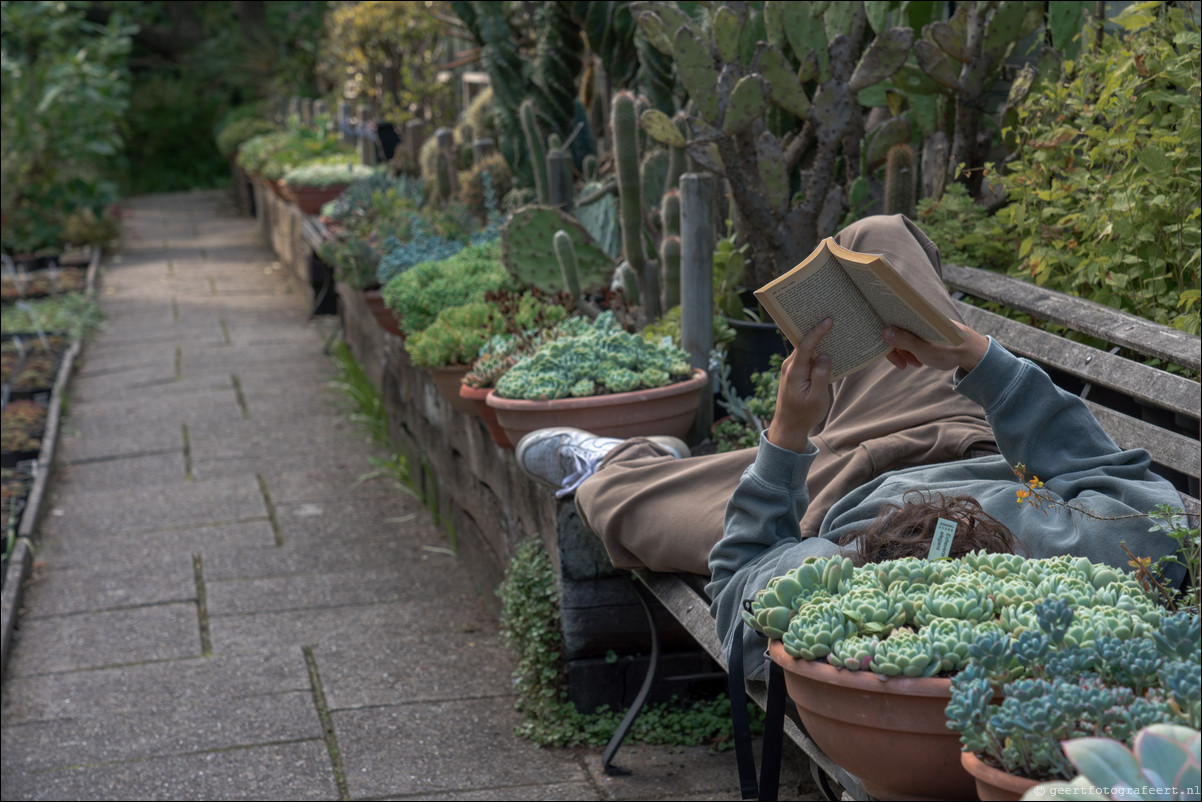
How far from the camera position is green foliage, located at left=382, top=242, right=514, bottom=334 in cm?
478

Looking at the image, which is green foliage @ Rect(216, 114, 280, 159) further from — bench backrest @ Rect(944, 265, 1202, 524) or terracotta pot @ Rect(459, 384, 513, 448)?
bench backrest @ Rect(944, 265, 1202, 524)

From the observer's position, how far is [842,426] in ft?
8.85

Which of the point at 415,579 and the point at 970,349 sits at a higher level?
the point at 970,349

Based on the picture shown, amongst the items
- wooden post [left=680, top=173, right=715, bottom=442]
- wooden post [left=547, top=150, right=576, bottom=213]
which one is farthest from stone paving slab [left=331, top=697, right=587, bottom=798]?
wooden post [left=547, top=150, right=576, bottom=213]

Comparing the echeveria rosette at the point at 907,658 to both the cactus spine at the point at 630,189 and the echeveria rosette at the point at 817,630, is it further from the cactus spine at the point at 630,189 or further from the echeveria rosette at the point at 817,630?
the cactus spine at the point at 630,189

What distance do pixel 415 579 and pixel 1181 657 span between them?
3603 mm

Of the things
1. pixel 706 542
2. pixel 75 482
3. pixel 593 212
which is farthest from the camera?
pixel 75 482

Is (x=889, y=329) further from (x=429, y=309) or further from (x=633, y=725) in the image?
(x=429, y=309)

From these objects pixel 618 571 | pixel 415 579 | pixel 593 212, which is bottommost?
pixel 415 579

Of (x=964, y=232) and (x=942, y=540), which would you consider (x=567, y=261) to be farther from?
(x=942, y=540)

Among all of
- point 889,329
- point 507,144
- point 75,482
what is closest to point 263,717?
point 889,329

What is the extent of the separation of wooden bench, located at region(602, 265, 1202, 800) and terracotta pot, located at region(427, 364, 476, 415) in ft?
4.39

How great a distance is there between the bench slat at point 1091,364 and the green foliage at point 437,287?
2.21 metres

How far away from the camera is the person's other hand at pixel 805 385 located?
1889 mm
